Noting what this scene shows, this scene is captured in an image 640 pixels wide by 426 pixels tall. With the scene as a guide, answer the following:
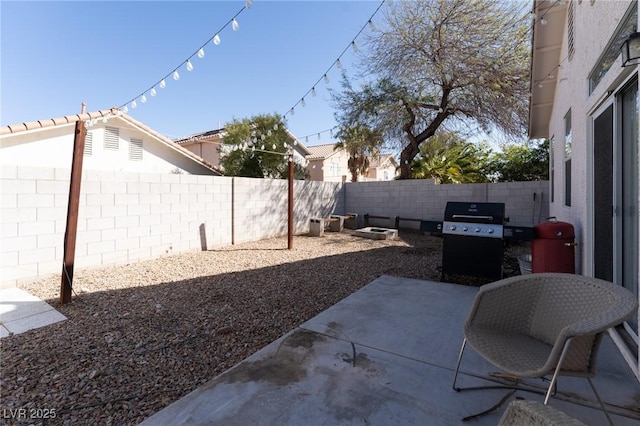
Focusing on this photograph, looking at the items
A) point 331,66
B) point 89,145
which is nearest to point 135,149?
point 89,145

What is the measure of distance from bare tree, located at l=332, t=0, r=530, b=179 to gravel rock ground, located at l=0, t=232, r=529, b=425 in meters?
7.13

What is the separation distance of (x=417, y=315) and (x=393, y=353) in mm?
891

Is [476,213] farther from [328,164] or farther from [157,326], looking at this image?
[328,164]

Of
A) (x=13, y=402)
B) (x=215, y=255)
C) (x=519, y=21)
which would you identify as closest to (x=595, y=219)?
(x=13, y=402)

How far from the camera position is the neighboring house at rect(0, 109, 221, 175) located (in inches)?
354

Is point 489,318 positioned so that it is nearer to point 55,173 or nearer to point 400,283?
point 400,283

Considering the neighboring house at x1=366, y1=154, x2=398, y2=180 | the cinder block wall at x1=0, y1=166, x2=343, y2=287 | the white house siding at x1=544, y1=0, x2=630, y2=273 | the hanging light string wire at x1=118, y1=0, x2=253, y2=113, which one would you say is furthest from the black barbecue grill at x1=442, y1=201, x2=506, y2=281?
the neighboring house at x1=366, y1=154, x2=398, y2=180

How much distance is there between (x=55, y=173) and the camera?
15.6ft

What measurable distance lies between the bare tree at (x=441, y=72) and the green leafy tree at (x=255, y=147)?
3.02 meters

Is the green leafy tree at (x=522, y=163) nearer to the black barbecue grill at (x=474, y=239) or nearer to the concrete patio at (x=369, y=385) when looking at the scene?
the black barbecue grill at (x=474, y=239)

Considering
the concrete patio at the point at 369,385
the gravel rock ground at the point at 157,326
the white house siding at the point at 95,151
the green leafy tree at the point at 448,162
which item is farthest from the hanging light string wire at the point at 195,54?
the green leafy tree at the point at 448,162

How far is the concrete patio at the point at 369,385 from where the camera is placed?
5.61 feet

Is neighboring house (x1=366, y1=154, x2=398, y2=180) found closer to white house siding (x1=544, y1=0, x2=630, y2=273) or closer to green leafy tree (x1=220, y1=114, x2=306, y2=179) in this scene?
green leafy tree (x1=220, y1=114, x2=306, y2=179)

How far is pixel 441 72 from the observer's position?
1044cm
